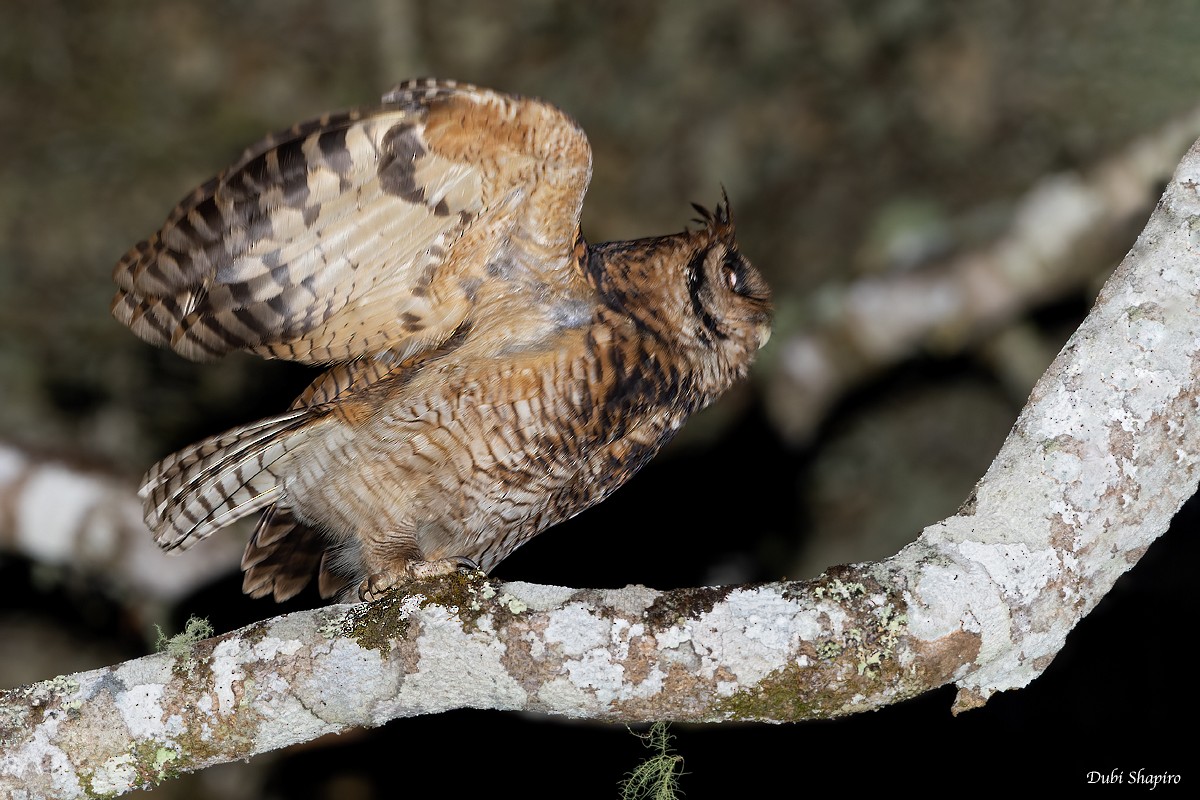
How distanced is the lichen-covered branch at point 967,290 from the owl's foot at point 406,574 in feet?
10.1

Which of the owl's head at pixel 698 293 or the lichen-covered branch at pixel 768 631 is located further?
the owl's head at pixel 698 293

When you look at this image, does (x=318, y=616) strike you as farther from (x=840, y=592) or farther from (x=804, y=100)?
(x=804, y=100)

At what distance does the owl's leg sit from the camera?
2.48 m

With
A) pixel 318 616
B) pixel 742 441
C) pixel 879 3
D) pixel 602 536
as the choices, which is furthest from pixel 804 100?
pixel 318 616

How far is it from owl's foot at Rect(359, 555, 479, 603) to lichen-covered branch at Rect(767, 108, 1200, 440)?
10.1 feet

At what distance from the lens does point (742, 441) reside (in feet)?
18.4

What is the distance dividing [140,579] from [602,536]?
7.82 feet

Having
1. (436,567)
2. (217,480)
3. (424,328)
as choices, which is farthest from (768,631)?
(217,480)

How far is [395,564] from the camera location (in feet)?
8.82

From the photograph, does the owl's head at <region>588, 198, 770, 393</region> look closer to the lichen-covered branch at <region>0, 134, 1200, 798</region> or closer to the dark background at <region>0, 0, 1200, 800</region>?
the dark background at <region>0, 0, 1200, 800</region>

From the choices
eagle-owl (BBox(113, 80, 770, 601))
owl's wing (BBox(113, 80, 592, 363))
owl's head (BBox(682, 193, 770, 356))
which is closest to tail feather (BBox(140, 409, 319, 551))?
eagle-owl (BBox(113, 80, 770, 601))

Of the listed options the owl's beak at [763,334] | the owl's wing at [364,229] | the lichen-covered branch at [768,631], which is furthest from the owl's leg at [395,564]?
the owl's beak at [763,334]

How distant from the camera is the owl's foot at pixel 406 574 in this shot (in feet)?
8.11

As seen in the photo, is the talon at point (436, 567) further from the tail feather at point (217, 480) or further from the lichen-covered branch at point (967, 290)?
the lichen-covered branch at point (967, 290)
